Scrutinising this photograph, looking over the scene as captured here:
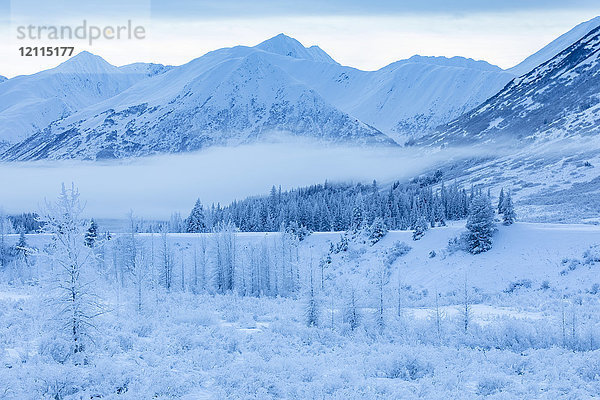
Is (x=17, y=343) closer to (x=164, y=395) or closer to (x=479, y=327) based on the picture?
(x=164, y=395)

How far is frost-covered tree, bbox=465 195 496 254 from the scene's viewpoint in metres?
61.5

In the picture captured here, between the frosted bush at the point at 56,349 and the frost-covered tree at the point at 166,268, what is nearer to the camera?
the frosted bush at the point at 56,349

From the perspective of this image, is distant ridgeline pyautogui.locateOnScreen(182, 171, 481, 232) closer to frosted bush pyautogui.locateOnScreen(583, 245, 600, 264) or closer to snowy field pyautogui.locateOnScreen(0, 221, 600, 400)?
frosted bush pyautogui.locateOnScreen(583, 245, 600, 264)

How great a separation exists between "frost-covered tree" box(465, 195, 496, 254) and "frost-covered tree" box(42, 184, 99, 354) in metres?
50.9

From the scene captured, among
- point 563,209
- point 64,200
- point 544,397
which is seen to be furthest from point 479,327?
point 563,209

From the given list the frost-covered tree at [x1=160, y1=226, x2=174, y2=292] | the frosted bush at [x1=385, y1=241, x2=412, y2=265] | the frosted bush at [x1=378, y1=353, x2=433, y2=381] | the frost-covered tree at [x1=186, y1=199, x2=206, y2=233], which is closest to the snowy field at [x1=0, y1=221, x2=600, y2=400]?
the frosted bush at [x1=378, y1=353, x2=433, y2=381]

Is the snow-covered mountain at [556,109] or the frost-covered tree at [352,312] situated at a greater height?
the snow-covered mountain at [556,109]

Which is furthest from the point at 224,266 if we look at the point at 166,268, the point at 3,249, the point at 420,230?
the point at 3,249

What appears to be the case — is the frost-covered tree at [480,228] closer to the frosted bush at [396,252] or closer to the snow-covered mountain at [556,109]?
the frosted bush at [396,252]

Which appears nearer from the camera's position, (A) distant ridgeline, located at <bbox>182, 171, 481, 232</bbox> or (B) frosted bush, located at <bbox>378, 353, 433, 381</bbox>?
(B) frosted bush, located at <bbox>378, 353, 433, 381</bbox>

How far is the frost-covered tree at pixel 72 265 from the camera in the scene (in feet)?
63.2

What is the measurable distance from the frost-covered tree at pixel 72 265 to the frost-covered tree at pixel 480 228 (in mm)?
→ 50863

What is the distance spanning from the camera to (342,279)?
69.9 metres

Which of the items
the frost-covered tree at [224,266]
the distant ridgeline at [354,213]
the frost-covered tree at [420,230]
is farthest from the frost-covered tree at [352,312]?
the distant ridgeline at [354,213]
